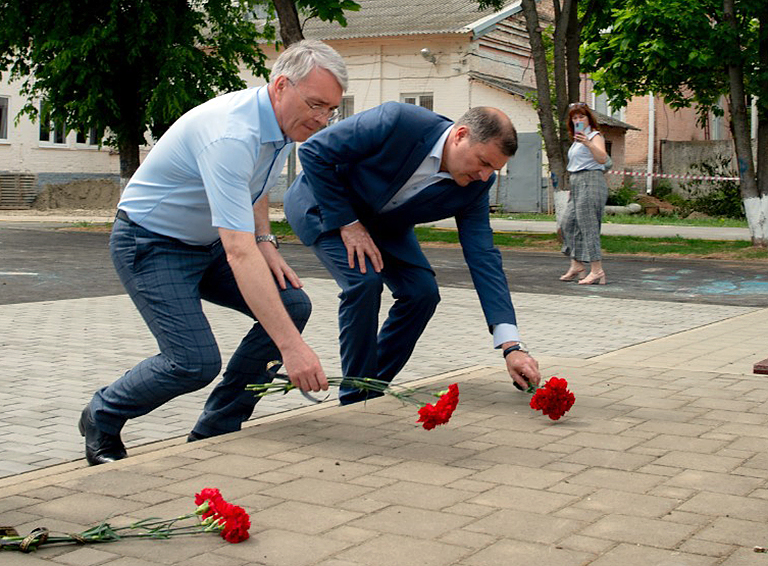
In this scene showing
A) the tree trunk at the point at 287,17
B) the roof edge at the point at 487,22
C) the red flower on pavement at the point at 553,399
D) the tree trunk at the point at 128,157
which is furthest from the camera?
the roof edge at the point at 487,22

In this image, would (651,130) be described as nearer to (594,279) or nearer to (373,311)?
(594,279)

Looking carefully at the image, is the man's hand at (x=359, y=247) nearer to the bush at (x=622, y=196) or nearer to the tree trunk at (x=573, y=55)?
the tree trunk at (x=573, y=55)

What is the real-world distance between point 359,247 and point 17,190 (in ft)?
110

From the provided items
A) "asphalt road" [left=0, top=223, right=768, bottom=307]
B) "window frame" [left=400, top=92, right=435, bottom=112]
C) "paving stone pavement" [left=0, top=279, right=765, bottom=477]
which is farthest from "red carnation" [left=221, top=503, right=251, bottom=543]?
"window frame" [left=400, top=92, right=435, bottom=112]

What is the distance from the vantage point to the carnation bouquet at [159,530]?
326 centimetres

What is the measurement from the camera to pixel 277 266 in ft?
16.0

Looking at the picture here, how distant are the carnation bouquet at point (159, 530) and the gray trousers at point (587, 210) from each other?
33.6ft

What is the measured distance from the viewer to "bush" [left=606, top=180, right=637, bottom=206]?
35812mm

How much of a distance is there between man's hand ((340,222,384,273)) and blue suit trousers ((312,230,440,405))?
45 mm

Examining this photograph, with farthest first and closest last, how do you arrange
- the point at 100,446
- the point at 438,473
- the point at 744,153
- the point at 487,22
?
the point at 487,22 < the point at 744,153 < the point at 100,446 < the point at 438,473

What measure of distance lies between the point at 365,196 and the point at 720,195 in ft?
101

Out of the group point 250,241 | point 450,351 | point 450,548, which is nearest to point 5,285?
point 450,351

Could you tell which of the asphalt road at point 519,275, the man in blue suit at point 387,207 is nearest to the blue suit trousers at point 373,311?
the man in blue suit at point 387,207

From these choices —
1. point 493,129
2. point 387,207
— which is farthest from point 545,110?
point 493,129
